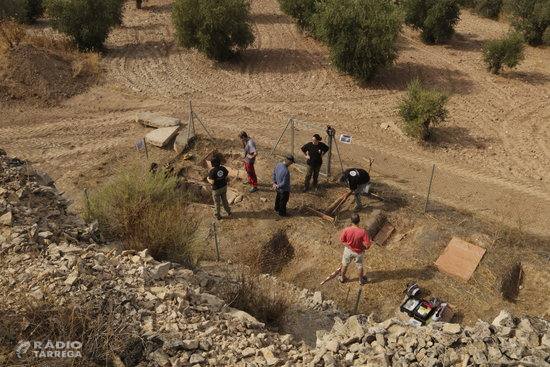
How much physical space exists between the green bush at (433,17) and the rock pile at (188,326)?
746 inches

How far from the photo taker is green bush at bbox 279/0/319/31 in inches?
842

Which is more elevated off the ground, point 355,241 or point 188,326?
point 355,241

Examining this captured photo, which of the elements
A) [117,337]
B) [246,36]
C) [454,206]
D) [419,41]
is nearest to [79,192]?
[117,337]

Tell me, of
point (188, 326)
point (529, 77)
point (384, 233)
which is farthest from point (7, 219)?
point (529, 77)

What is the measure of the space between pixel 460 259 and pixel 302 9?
55.1 feet

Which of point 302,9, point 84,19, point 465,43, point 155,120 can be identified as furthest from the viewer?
point 465,43

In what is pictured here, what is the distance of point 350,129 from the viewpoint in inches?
572

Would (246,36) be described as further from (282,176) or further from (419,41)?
(282,176)

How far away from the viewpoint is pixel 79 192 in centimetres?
1070

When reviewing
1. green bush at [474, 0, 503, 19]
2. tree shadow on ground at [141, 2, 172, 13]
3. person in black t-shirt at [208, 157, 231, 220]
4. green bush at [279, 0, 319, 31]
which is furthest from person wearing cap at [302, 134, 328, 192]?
green bush at [474, 0, 503, 19]

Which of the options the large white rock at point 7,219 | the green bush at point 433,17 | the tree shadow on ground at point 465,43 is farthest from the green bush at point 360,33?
the large white rock at point 7,219

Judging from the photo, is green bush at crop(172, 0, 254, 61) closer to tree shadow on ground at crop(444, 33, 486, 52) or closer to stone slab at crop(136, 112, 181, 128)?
Result: stone slab at crop(136, 112, 181, 128)

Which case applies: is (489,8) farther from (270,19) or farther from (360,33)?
(360,33)

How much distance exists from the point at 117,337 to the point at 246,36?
650 inches
